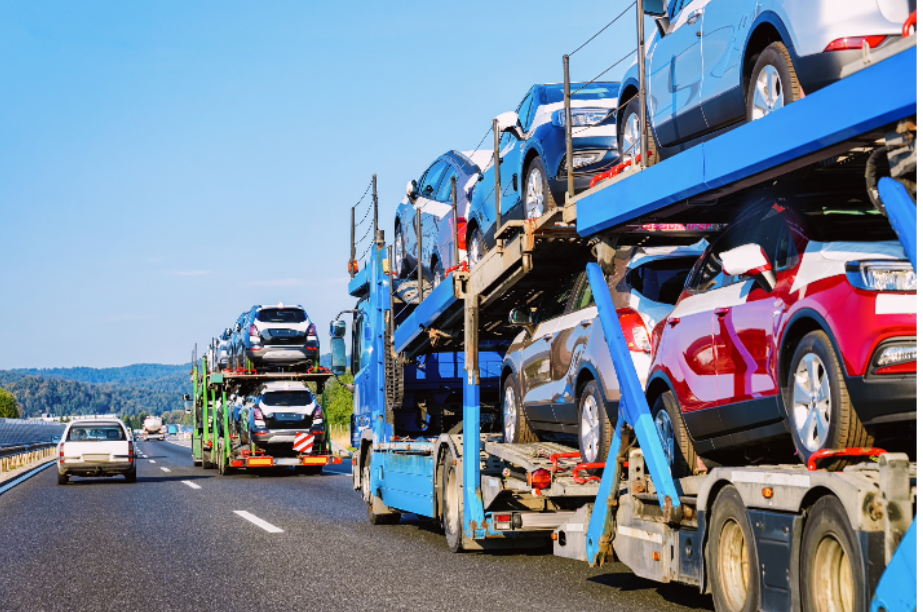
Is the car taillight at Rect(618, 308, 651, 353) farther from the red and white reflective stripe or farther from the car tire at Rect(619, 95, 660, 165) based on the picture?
the red and white reflective stripe

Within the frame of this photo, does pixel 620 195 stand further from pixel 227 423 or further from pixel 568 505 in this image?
pixel 227 423

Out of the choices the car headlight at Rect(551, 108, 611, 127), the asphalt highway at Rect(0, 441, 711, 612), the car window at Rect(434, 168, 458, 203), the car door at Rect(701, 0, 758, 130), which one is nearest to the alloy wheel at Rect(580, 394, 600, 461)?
the asphalt highway at Rect(0, 441, 711, 612)

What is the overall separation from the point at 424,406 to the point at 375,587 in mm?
6073

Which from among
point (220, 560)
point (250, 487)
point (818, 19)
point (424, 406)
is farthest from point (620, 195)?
point (250, 487)

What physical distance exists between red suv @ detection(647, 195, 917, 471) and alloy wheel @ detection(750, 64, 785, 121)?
781mm

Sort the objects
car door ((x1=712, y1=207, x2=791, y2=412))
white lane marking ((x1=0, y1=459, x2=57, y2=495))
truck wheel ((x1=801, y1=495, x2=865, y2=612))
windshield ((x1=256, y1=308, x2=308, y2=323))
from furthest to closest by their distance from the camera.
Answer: windshield ((x1=256, y1=308, x2=308, y2=323))
white lane marking ((x1=0, y1=459, x2=57, y2=495))
car door ((x1=712, y1=207, x2=791, y2=412))
truck wheel ((x1=801, y1=495, x2=865, y2=612))

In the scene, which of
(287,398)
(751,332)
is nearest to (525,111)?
(751,332)

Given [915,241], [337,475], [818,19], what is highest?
[818,19]

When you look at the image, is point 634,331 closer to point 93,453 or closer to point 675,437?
point 675,437

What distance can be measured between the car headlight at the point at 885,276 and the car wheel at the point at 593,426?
10.8ft

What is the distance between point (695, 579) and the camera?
6832 millimetres

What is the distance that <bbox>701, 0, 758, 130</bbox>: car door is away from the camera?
782 cm

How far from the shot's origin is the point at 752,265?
6.46 metres

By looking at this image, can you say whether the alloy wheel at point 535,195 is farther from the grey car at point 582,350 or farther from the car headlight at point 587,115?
the grey car at point 582,350
